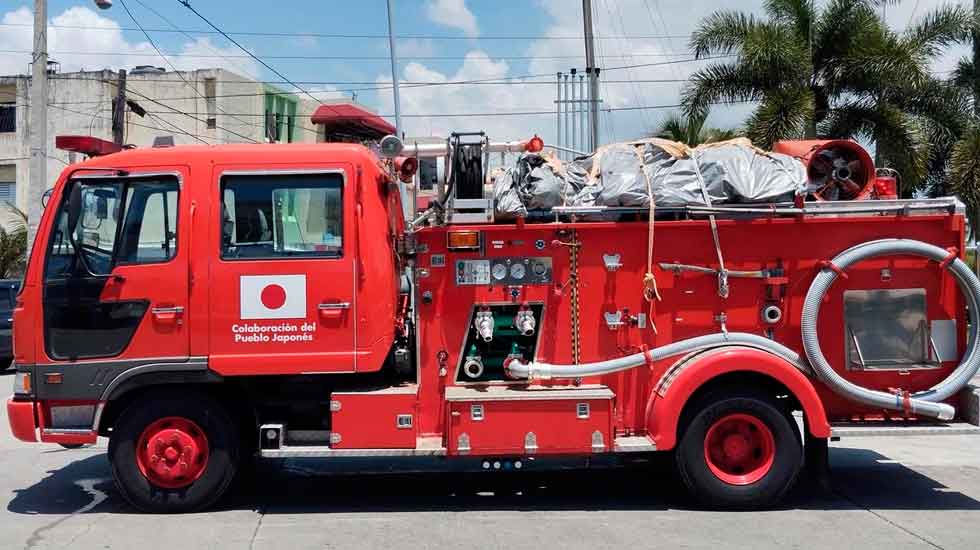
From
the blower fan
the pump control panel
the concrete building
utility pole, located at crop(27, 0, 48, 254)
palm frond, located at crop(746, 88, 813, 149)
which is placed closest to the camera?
the pump control panel

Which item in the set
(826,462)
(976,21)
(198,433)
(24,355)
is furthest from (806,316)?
(976,21)

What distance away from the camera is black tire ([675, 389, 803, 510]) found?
6.99m

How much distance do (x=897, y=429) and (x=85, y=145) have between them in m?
6.64

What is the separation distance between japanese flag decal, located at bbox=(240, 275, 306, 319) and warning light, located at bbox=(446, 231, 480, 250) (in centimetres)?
117

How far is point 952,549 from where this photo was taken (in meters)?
6.10

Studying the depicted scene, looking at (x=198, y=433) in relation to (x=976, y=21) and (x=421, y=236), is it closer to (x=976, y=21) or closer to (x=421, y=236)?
(x=421, y=236)

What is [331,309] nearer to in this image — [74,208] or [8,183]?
[74,208]

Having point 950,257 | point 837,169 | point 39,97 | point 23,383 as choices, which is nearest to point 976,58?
point 837,169

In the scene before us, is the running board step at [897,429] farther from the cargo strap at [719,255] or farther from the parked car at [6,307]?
the parked car at [6,307]

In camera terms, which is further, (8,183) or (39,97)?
(8,183)

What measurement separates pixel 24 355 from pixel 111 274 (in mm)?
882

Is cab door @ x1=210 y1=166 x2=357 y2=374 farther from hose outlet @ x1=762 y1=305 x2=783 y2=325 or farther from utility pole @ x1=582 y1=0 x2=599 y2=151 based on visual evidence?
utility pole @ x1=582 y1=0 x2=599 y2=151

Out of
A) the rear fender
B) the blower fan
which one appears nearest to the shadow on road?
the rear fender

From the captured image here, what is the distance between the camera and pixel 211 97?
32.8 m
